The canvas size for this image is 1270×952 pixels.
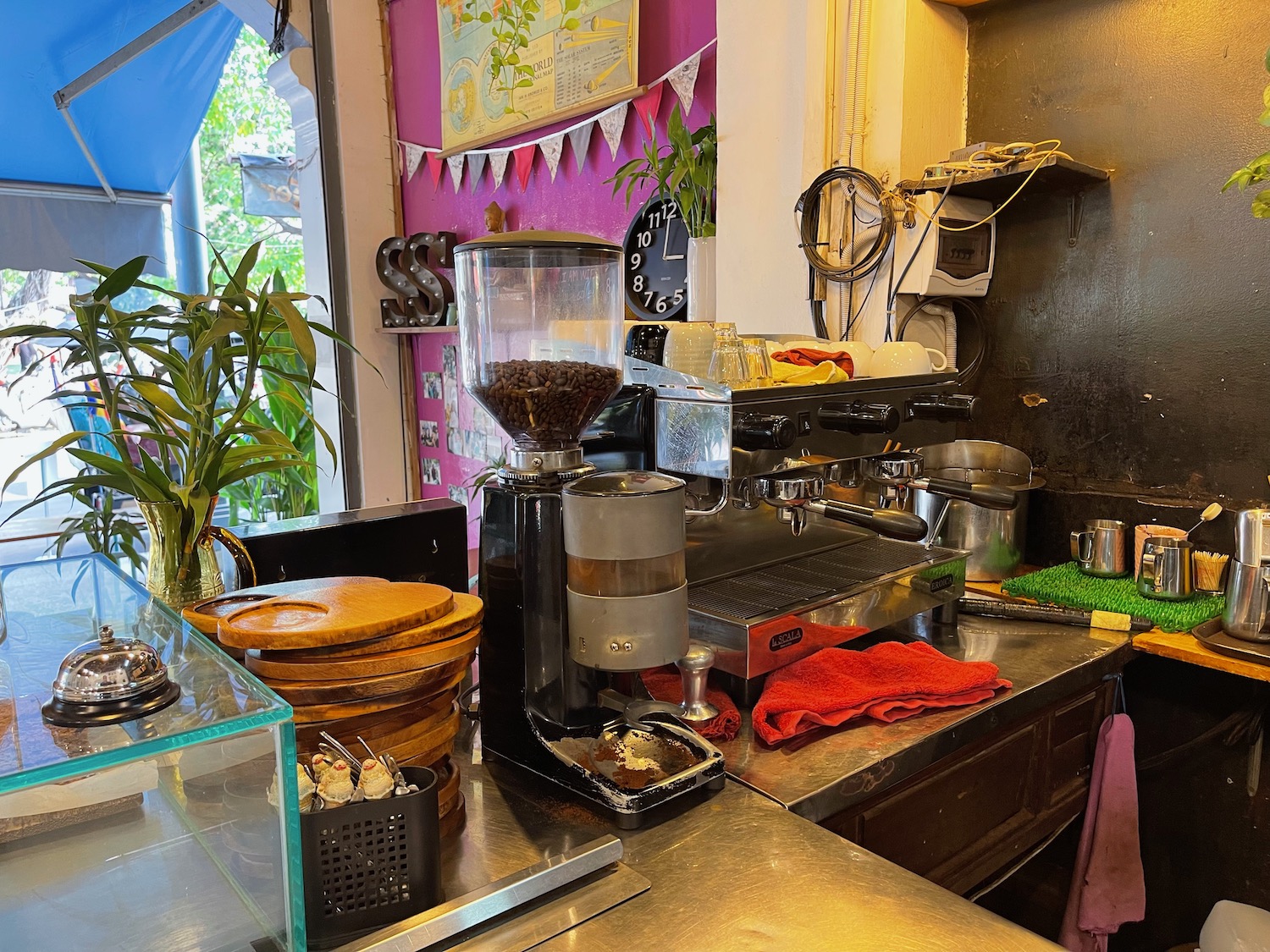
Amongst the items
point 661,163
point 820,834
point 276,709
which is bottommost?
point 820,834

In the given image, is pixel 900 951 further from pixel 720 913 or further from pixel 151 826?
pixel 151 826

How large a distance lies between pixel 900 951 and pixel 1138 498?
141 cm

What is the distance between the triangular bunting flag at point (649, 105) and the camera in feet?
7.86

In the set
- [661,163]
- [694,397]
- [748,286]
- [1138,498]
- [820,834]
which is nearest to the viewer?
[820,834]

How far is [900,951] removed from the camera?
0.77 meters

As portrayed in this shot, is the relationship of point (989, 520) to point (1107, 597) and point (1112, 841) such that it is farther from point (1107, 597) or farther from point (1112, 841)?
point (1112, 841)

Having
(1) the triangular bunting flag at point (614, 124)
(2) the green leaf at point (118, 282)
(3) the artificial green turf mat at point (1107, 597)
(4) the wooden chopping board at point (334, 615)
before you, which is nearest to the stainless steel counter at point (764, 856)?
(4) the wooden chopping board at point (334, 615)

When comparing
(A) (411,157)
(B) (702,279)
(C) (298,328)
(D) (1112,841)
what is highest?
(A) (411,157)

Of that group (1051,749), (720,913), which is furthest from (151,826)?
(1051,749)

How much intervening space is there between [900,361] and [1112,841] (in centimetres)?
91

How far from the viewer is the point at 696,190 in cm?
220

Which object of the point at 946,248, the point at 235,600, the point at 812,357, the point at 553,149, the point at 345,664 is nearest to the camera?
the point at 345,664

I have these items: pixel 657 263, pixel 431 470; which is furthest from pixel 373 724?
pixel 431 470

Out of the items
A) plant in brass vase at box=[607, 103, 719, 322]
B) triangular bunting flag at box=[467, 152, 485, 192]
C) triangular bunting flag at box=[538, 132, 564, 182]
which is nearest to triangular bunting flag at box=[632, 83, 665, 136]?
plant in brass vase at box=[607, 103, 719, 322]
